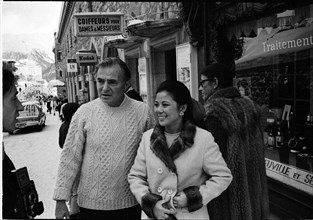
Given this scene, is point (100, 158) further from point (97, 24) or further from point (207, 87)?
point (97, 24)

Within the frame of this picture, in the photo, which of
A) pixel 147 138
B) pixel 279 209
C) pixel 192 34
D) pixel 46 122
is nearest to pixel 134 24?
pixel 192 34

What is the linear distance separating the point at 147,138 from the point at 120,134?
246 millimetres

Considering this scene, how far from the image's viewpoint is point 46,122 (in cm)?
755

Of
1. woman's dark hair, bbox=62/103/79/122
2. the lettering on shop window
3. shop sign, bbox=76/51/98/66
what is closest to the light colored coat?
woman's dark hair, bbox=62/103/79/122

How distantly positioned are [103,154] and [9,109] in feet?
2.39

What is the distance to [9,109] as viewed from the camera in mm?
1635

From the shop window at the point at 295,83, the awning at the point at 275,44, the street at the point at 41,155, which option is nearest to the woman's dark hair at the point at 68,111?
the street at the point at 41,155

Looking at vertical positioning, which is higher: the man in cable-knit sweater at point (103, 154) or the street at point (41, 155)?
the man in cable-knit sweater at point (103, 154)

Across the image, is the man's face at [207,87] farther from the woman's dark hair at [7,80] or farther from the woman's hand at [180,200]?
the woman's dark hair at [7,80]

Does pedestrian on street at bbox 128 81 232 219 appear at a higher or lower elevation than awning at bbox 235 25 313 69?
lower

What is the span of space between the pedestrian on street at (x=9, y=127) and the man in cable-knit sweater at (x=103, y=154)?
1.52 feet

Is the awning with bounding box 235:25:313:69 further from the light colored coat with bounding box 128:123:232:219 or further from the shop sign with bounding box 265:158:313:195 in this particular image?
the light colored coat with bounding box 128:123:232:219

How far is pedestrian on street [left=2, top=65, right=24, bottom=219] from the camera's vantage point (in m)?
1.61

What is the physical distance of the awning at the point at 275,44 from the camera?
12.4ft
